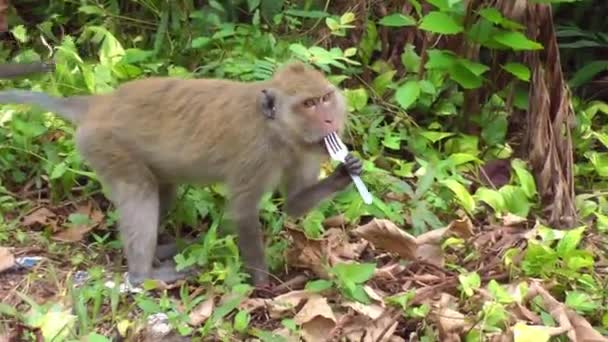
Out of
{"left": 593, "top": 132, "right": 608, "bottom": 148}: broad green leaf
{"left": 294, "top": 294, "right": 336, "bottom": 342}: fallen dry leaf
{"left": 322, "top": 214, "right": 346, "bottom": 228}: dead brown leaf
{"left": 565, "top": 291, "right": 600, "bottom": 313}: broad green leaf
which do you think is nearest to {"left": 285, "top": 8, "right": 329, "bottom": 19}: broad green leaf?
{"left": 322, "top": 214, "right": 346, "bottom": 228}: dead brown leaf

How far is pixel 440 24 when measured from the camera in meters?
6.32

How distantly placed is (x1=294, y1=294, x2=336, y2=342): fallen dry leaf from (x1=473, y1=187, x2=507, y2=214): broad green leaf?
1.48 meters

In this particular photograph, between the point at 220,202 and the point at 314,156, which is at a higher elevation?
the point at 314,156

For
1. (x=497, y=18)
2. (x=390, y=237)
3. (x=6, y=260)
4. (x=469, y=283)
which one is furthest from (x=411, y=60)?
(x=6, y=260)

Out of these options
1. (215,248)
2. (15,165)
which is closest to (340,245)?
(215,248)

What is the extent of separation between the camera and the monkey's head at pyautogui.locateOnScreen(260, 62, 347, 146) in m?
5.19

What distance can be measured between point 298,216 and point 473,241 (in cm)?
94

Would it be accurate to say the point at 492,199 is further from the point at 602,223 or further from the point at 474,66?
the point at 474,66

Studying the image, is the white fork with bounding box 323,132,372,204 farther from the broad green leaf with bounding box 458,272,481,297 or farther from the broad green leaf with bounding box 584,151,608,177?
the broad green leaf with bounding box 584,151,608,177

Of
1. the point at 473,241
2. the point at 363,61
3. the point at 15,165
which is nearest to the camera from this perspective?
the point at 473,241

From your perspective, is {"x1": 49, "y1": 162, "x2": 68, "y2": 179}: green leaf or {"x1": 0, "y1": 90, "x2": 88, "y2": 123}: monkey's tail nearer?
{"x1": 0, "y1": 90, "x2": 88, "y2": 123}: monkey's tail

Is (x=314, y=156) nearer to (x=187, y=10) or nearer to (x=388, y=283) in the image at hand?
(x=388, y=283)

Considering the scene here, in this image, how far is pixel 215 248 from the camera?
5547mm

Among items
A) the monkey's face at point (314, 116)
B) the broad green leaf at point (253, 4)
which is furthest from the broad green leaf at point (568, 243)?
the broad green leaf at point (253, 4)
